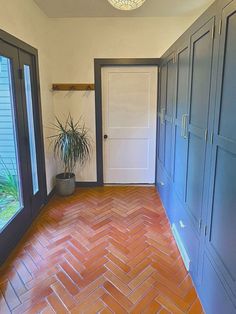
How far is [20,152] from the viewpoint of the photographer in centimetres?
260

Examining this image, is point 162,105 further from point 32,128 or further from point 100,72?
point 32,128

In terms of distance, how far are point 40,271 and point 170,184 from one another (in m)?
1.64

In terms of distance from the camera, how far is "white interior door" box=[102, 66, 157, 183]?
3.79 meters

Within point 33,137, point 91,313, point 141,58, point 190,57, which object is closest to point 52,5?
point 141,58

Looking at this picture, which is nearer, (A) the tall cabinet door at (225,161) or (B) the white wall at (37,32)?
(A) the tall cabinet door at (225,161)

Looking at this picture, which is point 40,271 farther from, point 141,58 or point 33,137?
point 141,58

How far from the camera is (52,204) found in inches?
137

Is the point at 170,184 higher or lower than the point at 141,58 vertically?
lower

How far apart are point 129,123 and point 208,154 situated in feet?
7.95

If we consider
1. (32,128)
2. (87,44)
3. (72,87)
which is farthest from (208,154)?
(87,44)


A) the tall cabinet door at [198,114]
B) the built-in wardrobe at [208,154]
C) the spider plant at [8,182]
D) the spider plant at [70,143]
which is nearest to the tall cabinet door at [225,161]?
the built-in wardrobe at [208,154]

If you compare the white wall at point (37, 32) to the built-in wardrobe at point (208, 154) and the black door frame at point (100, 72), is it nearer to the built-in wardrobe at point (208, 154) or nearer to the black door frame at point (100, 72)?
the black door frame at point (100, 72)

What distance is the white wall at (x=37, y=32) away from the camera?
7.59 feet

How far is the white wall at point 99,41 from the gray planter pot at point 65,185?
4.17 ft
